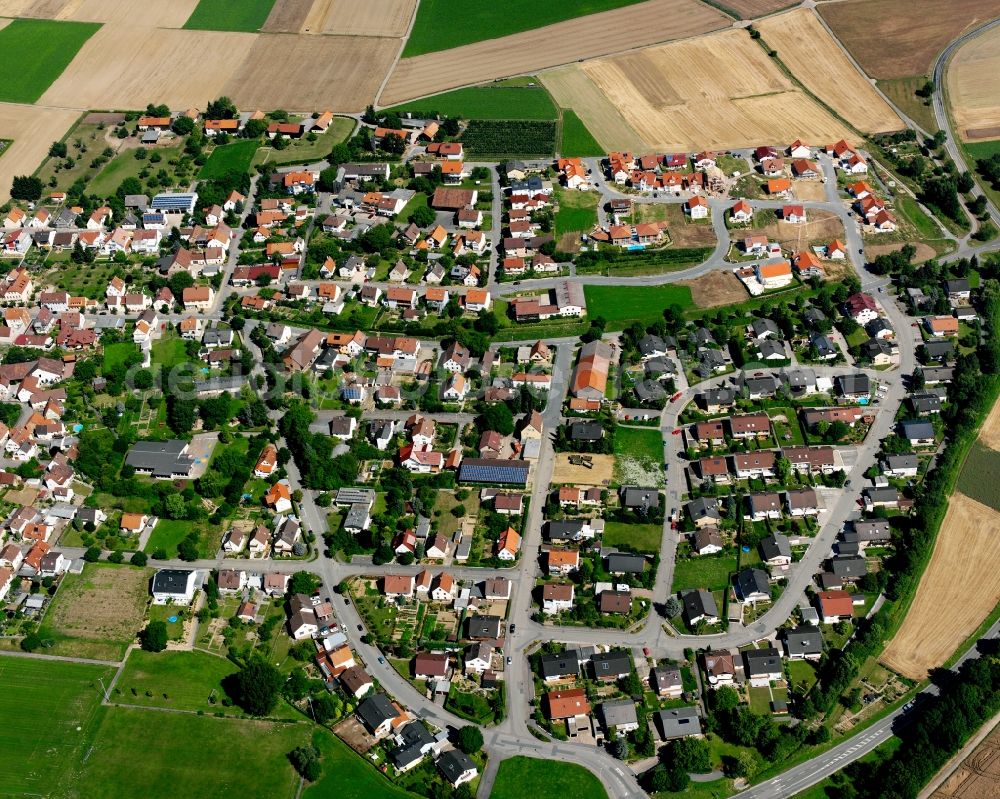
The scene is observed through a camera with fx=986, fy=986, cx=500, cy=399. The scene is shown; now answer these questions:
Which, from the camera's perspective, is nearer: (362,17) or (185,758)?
(185,758)

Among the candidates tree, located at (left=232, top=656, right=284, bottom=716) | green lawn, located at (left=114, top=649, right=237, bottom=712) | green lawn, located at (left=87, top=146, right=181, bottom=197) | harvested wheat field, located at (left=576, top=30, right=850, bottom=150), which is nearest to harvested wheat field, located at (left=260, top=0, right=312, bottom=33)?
green lawn, located at (left=87, top=146, right=181, bottom=197)

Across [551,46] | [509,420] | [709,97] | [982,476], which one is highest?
[551,46]

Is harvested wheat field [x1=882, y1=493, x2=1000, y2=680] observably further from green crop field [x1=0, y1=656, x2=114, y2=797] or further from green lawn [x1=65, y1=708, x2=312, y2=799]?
green crop field [x1=0, y1=656, x2=114, y2=797]

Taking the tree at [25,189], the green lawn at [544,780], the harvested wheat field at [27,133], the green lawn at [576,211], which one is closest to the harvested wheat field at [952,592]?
the green lawn at [544,780]

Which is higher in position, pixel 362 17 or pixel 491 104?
pixel 362 17

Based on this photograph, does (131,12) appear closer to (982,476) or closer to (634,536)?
(634,536)

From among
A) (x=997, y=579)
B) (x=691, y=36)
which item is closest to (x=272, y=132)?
(x=691, y=36)

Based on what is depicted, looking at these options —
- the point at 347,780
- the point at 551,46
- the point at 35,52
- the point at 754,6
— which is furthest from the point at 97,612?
the point at 754,6
